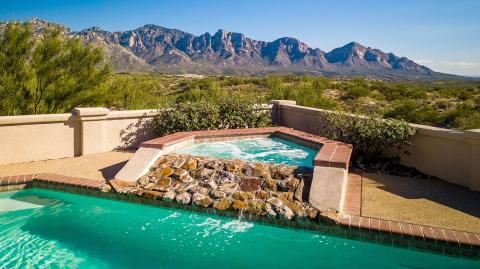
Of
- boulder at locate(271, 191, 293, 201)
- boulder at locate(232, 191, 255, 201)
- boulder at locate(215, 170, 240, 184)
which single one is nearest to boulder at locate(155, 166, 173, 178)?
boulder at locate(215, 170, 240, 184)

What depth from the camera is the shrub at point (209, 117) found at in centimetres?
1031

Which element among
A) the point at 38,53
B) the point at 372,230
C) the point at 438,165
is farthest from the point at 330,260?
the point at 38,53

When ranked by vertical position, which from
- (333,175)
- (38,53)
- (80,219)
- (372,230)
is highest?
(38,53)

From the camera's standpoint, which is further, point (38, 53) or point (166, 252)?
point (38, 53)

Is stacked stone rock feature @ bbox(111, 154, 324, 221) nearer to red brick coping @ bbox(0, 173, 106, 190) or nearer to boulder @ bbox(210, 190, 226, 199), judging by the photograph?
boulder @ bbox(210, 190, 226, 199)

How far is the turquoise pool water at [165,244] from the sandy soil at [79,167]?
1307mm

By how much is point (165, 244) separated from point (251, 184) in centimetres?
196

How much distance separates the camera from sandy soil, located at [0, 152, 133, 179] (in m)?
7.87

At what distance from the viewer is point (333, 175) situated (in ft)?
21.2

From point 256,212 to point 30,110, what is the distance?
7713 mm

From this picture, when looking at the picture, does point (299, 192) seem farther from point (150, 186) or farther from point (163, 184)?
point (150, 186)

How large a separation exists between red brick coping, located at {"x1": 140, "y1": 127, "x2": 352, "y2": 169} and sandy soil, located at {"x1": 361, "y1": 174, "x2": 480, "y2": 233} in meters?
0.70

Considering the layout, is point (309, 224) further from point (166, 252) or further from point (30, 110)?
point (30, 110)

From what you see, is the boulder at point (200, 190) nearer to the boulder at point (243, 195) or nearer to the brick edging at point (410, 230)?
the boulder at point (243, 195)
